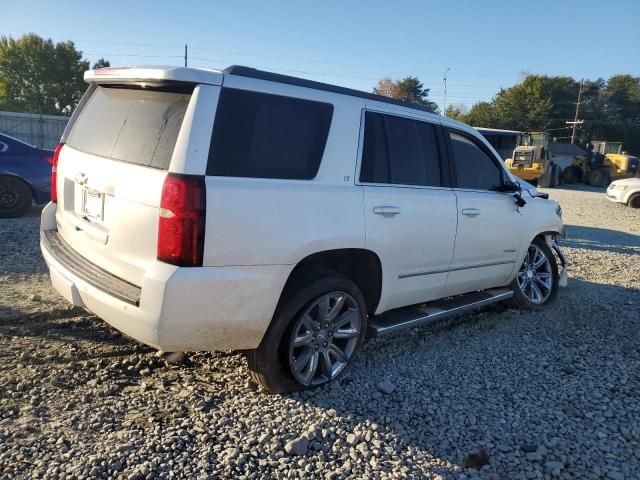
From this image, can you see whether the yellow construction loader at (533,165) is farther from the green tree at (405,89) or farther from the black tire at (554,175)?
the green tree at (405,89)

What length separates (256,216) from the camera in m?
3.00

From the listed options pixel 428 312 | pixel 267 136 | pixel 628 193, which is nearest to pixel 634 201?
pixel 628 193

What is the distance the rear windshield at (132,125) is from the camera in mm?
2996

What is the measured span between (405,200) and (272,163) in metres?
1.19

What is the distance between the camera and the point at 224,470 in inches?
105

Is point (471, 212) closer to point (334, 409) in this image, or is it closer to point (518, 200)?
point (518, 200)

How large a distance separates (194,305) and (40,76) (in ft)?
199

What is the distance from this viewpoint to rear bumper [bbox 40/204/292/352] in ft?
9.27

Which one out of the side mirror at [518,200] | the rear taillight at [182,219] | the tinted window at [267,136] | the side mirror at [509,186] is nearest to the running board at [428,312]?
the side mirror at [518,200]

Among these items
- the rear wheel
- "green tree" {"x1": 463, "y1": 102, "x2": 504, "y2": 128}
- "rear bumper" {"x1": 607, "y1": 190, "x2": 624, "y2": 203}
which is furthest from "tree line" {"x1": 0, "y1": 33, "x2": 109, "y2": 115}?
"rear bumper" {"x1": 607, "y1": 190, "x2": 624, "y2": 203}

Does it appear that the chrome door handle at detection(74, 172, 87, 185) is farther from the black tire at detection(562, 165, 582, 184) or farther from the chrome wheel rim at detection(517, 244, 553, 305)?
the black tire at detection(562, 165, 582, 184)

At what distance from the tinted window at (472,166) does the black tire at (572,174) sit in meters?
29.9

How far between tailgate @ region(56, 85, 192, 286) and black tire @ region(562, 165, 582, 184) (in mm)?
32669

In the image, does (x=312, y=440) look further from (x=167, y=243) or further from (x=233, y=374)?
(x=167, y=243)
